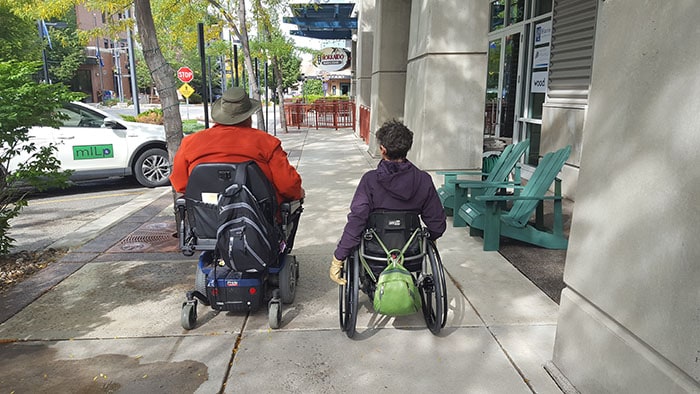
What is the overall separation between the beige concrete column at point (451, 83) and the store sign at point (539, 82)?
2145 millimetres

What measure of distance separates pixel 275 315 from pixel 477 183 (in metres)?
3.28

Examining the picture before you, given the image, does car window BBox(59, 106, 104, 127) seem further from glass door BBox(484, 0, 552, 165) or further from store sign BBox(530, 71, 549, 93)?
store sign BBox(530, 71, 549, 93)

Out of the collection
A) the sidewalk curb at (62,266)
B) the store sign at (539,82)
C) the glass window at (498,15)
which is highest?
the glass window at (498,15)

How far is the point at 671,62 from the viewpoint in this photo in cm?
208

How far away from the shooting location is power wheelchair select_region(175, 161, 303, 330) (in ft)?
11.3

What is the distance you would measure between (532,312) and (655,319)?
187 centimetres

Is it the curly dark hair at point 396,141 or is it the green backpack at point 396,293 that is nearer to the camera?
the green backpack at point 396,293

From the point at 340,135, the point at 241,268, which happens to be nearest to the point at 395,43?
the point at 340,135

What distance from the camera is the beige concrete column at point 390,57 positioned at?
39.4ft

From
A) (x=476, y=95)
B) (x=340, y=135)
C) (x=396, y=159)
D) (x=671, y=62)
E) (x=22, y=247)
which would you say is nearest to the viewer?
(x=671, y=62)

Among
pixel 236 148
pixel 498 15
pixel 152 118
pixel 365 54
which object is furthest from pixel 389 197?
pixel 152 118

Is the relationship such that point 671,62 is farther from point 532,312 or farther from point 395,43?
point 395,43

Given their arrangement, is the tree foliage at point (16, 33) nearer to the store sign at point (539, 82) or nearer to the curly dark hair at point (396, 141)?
the store sign at point (539, 82)

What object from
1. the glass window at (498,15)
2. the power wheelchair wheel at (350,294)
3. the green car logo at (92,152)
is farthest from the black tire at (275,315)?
the glass window at (498,15)
